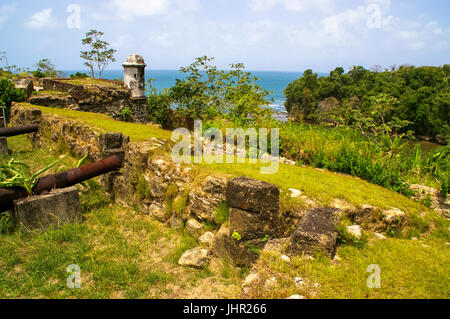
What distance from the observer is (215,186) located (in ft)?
16.0

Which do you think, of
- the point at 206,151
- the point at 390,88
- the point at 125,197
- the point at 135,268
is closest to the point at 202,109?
the point at 206,151

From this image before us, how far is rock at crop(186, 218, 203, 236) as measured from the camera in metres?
5.05

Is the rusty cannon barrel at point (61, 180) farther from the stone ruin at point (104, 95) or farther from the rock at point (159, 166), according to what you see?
the stone ruin at point (104, 95)

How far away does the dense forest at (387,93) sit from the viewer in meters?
41.4

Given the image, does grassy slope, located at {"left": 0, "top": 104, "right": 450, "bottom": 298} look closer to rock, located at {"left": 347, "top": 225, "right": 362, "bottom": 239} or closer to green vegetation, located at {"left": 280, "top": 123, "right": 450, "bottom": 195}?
rock, located at {"left": 347, "top": 225, "right": 362, "bottom": 239}

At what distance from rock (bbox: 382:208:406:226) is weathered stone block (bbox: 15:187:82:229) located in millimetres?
5763

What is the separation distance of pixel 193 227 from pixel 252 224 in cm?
146

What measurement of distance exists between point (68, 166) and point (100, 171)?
339cm

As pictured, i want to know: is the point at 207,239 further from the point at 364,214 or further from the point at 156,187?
the point at 364,214

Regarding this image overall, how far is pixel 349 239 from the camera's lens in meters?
3.82

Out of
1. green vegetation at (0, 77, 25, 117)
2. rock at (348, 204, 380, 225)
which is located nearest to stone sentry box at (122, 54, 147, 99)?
green vegetation at (0, 77, 25, 117)

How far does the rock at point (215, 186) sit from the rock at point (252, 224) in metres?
0.64

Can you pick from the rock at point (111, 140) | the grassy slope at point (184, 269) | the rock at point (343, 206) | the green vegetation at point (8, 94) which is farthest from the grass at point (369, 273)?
the green vegetation at point (8, 94)
